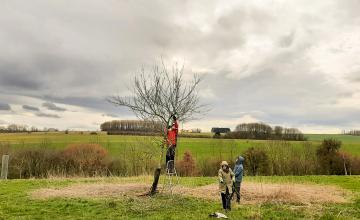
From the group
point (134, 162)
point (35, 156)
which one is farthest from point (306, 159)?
point (35, 156)

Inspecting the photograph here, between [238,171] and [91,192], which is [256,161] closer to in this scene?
[91,192]

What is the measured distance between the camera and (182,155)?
5059 cm

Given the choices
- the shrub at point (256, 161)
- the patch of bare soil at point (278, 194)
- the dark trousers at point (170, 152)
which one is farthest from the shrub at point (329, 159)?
the dark trousers at point (170, 152)

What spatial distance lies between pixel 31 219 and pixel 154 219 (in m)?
3.96

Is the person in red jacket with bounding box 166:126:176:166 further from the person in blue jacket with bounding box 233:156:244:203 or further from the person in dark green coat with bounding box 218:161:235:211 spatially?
the person in dark green coat with bounding box 218:161:235:211

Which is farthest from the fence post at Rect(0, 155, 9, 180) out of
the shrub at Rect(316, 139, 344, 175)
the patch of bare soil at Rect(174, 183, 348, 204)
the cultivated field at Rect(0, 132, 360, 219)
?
the shrub at Rect(316, 139, 344, 175)

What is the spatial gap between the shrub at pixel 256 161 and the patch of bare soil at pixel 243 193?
81.1ft

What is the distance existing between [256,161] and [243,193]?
28.8 meters

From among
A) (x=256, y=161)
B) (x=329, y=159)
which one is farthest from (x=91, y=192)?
(x=329, y=159)

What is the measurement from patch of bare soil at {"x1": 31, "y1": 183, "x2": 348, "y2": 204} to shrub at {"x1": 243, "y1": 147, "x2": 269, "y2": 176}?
24.7 metres

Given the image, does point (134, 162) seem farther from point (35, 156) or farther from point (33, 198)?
point (33, 198)

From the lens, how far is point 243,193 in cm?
1828

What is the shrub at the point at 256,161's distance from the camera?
45656 millimetres

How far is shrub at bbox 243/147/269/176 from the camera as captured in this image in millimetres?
45656
